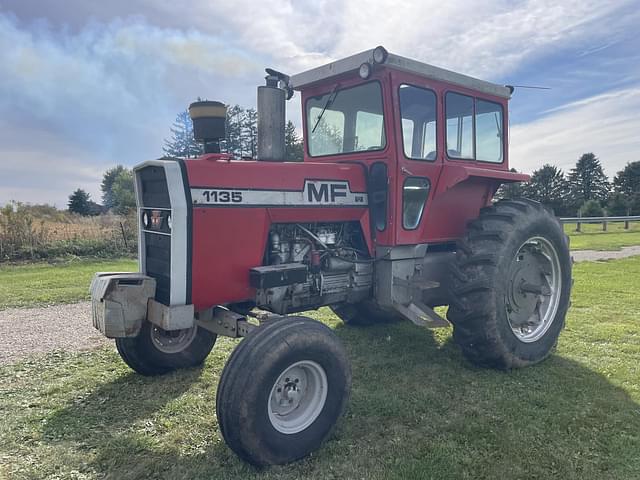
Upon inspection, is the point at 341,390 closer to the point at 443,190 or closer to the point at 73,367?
the point at 443,190

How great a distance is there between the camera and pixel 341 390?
321cm

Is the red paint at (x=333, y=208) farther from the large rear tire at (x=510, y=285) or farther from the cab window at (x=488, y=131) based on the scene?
the large rear tire at (x=510, y=285)

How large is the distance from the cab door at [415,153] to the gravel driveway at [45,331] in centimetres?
377

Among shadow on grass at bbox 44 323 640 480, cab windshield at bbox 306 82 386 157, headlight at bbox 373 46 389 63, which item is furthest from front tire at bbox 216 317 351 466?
headlight at bbox 373 46 389 63

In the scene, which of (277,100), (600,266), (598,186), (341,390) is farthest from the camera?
(598,186)

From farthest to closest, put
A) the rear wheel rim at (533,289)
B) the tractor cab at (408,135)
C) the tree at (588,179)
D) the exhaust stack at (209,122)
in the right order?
the tree at (588,179) → the rear wheel rim at (533,289) → the tractor cab at (408,135) → the exhaust stack at (209,122)

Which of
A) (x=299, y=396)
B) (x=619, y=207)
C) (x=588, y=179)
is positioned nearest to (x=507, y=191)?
(x=619, y=207)

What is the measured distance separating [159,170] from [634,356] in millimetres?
4854

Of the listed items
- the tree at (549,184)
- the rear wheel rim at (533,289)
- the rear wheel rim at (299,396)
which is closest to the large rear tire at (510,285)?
the rear wheel rim at (533,289)

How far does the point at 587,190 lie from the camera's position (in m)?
45.3

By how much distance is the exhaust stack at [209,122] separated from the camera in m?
3.64

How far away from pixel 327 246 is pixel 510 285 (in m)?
1.99

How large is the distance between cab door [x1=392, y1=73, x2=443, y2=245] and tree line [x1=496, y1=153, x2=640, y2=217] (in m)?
29.9

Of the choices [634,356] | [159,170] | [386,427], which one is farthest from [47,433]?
[634,356]
